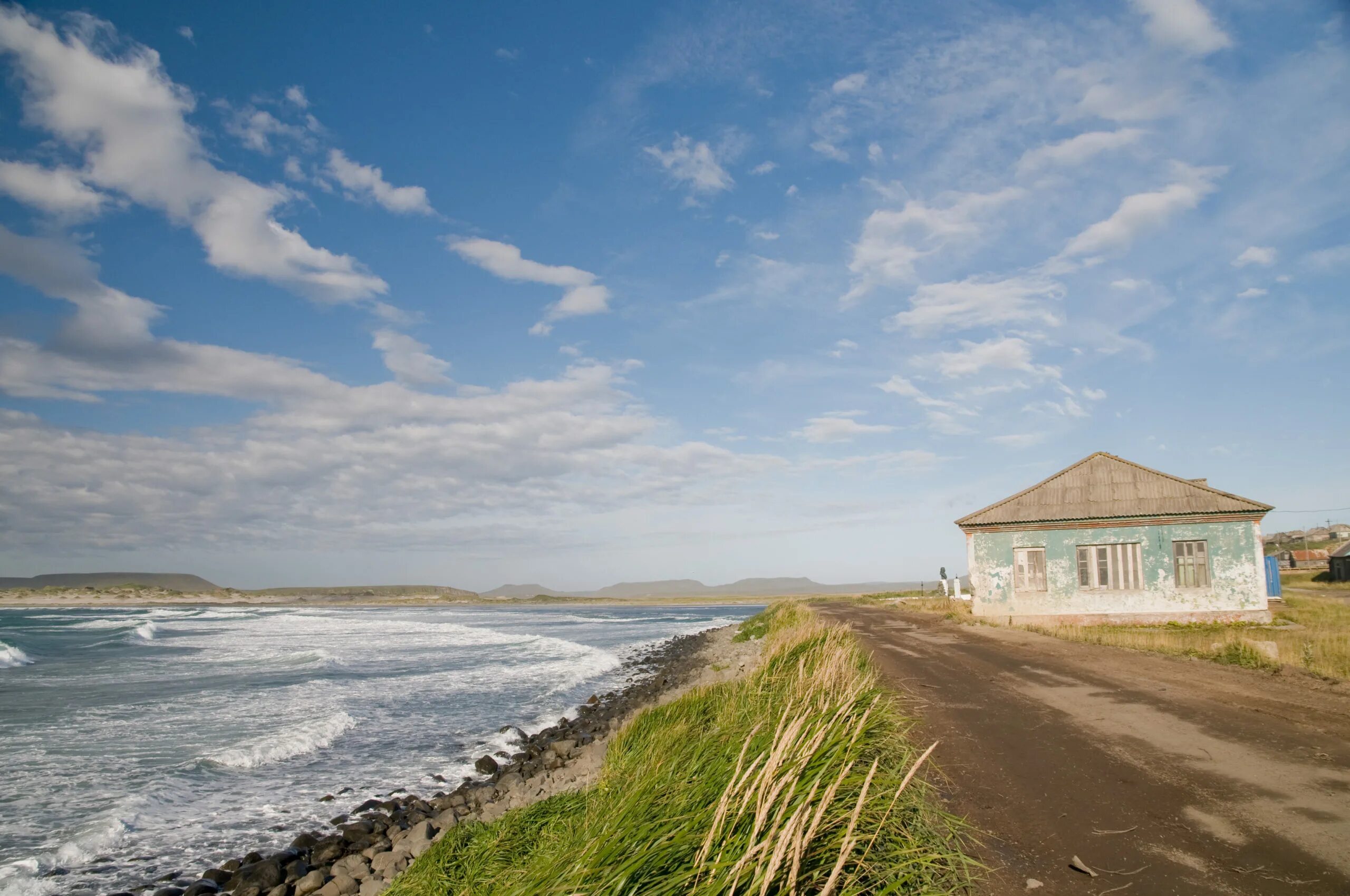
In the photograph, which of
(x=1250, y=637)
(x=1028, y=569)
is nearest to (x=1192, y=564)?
(x=1028, y=569)

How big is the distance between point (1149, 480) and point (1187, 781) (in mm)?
21748

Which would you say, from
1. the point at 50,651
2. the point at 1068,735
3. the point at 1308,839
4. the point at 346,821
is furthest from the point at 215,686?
the point at 1308,839

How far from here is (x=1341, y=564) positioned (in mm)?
46031

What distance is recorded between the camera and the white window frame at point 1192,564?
73.7ft

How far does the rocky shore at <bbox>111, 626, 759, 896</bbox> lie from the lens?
23.5 ft

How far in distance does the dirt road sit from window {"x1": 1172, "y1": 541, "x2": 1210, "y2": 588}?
12.6 m

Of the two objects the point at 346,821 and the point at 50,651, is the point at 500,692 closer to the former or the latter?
the point at 346,821

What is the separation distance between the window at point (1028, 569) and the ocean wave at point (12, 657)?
3650 cm

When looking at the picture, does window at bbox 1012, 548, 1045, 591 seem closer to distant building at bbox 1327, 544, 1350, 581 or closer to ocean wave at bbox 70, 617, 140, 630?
distant building at bbox 1327, 544, 1350, 581

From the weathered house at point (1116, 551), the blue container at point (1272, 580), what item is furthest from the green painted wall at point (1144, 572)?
the blue container at point (1272, 580)

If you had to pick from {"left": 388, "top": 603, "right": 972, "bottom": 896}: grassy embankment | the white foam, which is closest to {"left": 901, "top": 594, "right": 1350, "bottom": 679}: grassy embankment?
{"left": 388, "top": 603, "right": 972, "bottom": 896}: grassy embankment

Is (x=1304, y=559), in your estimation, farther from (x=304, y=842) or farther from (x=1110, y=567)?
(x=304, y=842)

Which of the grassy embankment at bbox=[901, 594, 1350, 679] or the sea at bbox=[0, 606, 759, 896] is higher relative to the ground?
the grassy embankment at bbox=[901, 594, 1350, 679]

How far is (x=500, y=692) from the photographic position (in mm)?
20281
